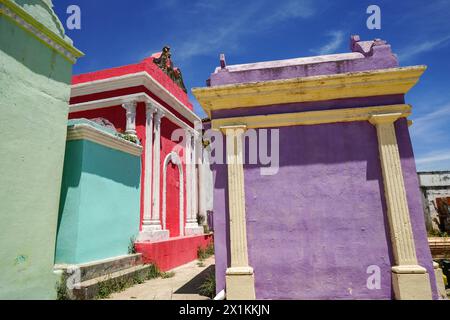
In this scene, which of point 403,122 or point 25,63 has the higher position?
point 25,63

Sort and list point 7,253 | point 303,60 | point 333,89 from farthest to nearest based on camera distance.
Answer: point 303,60 → point 333,89 → point 7,253

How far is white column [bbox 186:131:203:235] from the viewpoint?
38.2 feet

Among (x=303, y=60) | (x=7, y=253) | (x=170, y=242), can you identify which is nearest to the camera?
(x=7, y=253)

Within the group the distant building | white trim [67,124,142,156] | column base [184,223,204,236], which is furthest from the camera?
the distant building

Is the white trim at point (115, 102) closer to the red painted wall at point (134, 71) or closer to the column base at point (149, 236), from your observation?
the red painted wall at point (134, 71)

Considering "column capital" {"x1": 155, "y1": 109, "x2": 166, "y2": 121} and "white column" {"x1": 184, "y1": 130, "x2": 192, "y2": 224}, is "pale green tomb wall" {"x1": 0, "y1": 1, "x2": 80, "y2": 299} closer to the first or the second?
"column capital" {"x1": 155, "y1": 109, "x2": 166, "y2": 121}

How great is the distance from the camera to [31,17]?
509 centimetres

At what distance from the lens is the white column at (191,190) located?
38.2 ft

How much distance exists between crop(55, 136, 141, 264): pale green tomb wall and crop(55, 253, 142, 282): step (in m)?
0.24

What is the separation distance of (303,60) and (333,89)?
967 mm

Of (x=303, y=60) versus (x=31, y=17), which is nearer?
(x=31, y=17)

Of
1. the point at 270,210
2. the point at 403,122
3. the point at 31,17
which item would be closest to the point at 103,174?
the point at 31,17

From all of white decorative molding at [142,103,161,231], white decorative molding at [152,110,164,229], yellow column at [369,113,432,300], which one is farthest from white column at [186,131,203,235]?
yellow column at [369,113,432,300]

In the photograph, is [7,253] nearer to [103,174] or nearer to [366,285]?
[103,174]
